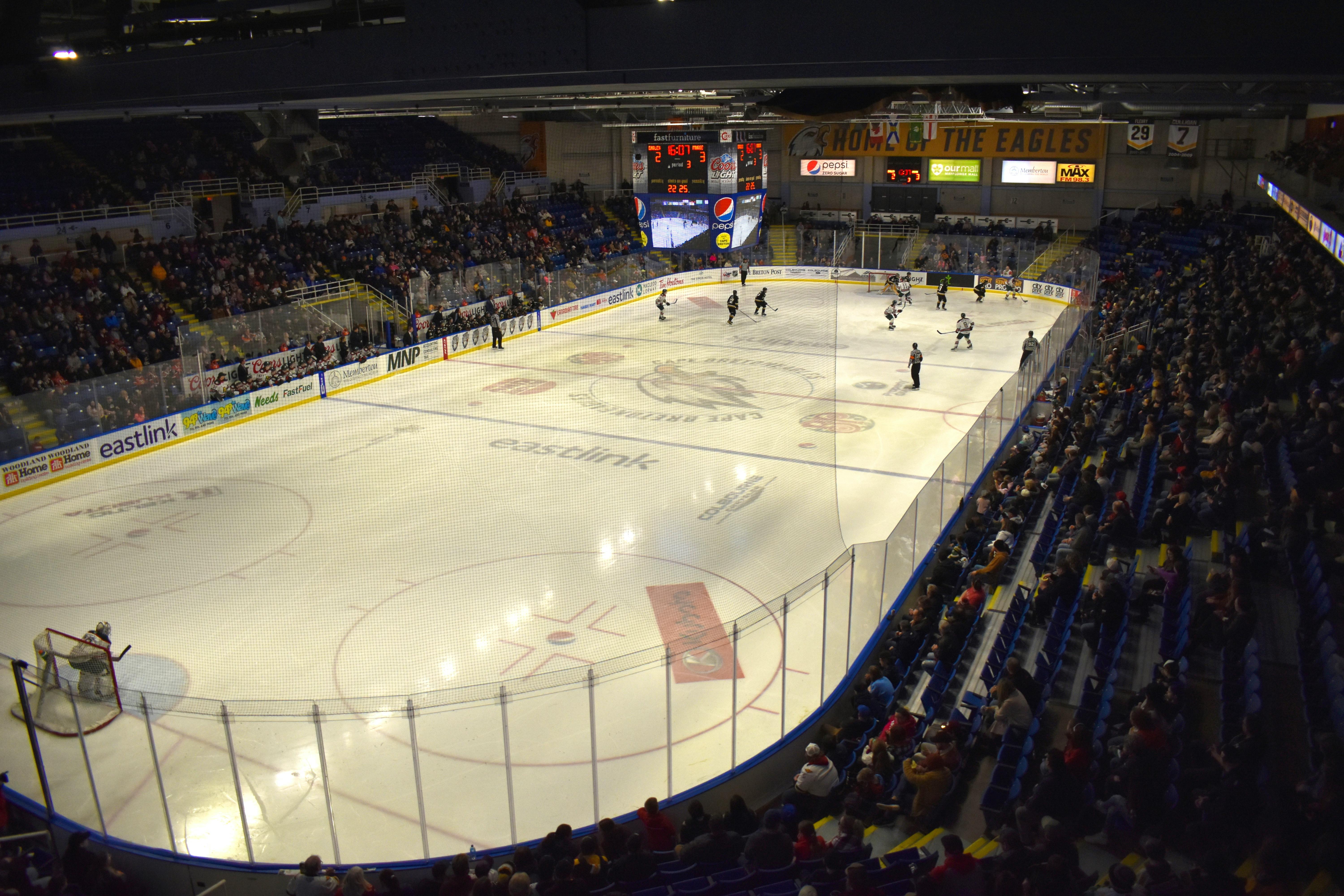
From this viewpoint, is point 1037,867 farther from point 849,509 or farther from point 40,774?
point 849,509

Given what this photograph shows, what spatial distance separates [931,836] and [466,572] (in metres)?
7.09

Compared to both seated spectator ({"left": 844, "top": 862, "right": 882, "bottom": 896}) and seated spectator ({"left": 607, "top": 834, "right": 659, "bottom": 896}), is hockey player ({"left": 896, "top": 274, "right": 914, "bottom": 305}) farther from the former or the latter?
seated spectator ({"left": 844, "top": 862, "right": 882, "bottom": 896})

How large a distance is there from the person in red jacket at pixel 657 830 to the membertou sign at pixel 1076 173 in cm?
3764

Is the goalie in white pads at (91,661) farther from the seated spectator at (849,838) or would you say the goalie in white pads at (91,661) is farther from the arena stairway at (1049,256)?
the arena stairway at (1049,256)

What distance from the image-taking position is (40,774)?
22.8 ft

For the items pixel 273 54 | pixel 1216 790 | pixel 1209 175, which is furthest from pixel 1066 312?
pixel 1209 175

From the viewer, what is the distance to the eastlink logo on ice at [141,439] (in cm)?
1691

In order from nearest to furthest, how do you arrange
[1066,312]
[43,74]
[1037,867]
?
[1037,867], [43,74], [1066,312]

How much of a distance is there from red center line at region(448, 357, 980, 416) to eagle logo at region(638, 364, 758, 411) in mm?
50

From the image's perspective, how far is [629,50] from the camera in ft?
14.0

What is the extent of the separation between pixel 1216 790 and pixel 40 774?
25.3 feet

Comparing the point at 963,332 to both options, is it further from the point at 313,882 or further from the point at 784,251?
the point at 313,882

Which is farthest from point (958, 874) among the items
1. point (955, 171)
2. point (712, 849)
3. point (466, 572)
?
point (955, 171)

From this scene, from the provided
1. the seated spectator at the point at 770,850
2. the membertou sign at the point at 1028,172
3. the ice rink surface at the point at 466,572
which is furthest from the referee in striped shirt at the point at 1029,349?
the membertou sign at the point at 1028,172
